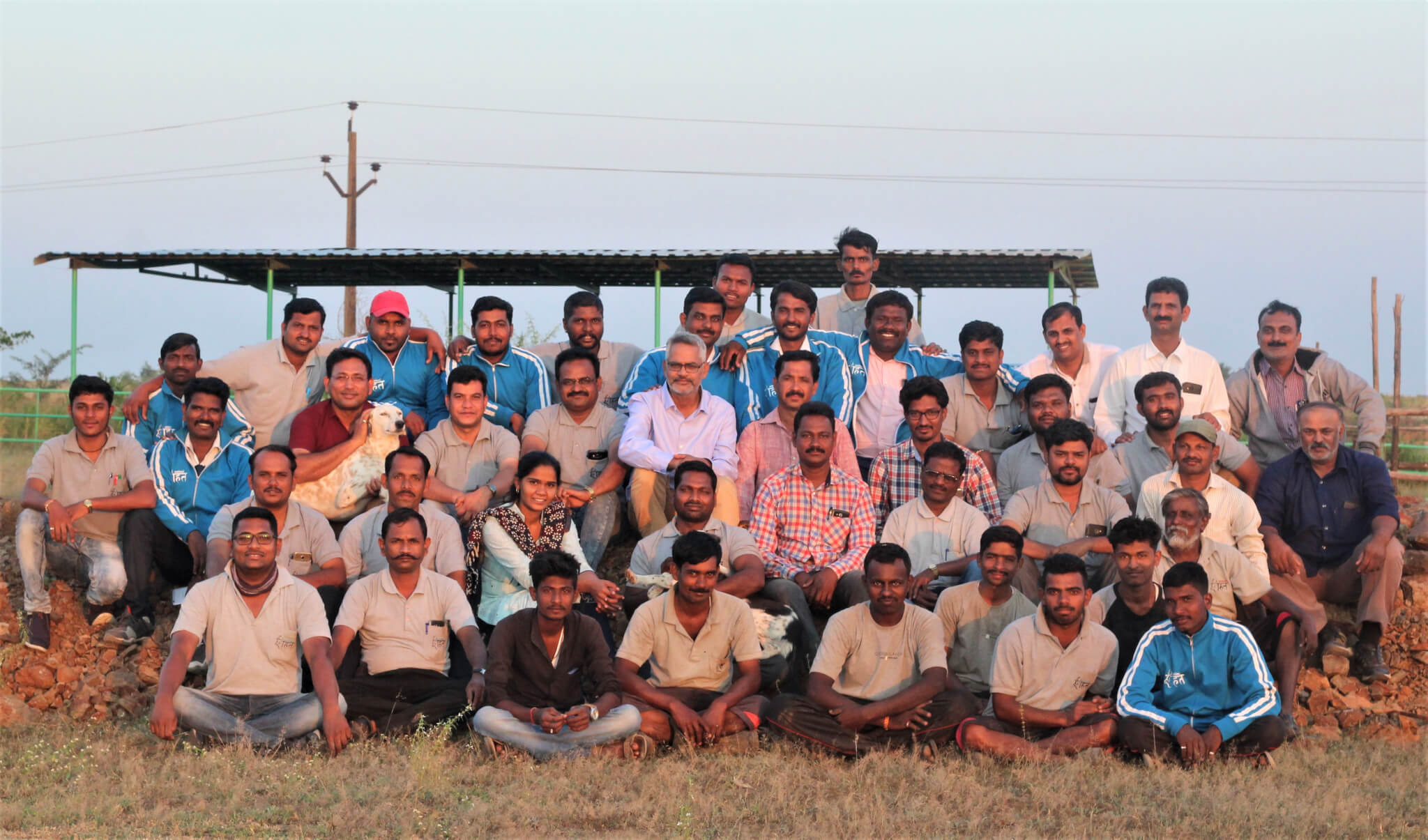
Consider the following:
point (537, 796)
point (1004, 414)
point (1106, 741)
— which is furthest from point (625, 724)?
point (1004, 414)

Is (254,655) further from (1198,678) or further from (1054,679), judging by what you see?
(1198,678)

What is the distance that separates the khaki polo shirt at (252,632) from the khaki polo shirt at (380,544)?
808mm

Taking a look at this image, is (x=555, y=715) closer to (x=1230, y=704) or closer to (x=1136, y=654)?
(x=1136, y=654)

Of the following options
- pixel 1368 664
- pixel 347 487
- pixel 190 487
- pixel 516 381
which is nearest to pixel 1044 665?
pixel 1368 664

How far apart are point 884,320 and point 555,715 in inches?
176

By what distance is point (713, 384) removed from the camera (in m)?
9.82

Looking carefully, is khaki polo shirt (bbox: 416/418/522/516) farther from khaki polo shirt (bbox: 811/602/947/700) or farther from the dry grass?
khaki polo shirt (bbox: 811/602/947/700)

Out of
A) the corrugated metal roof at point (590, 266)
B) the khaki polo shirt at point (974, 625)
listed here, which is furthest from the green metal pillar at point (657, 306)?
the khaki polo shirt at point (974, 625)

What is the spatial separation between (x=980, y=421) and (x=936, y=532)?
1.59 metres

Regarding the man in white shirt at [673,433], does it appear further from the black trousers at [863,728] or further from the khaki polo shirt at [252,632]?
the khaki polo shirt at [252,632]

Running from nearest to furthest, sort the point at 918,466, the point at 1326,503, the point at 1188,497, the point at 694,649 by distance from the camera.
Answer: the point at 694,649 → the point at 1188,497 → the point at 1326,503 → the point at 918,466

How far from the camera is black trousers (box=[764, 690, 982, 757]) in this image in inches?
276

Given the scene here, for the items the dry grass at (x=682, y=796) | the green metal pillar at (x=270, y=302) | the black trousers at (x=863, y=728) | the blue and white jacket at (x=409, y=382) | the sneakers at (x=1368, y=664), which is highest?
the green metal pillar at (x=270, y=302)

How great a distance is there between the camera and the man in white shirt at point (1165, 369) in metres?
9.66
